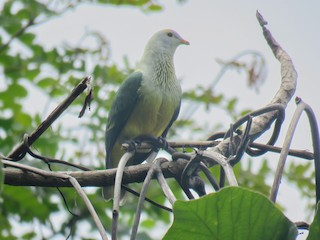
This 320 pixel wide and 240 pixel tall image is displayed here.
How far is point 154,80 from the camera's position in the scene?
409 cm

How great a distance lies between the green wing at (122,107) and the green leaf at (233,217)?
9.49ft

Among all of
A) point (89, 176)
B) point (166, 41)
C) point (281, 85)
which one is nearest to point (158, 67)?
point (166, 41)

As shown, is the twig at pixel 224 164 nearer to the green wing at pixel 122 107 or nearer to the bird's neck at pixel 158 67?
the green wing at pixel 122 107

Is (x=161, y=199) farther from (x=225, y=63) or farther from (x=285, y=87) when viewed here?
(x=285, y=87)

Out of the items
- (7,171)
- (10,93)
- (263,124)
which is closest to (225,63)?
(10,93)

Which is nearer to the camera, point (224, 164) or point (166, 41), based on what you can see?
point (224, 164)

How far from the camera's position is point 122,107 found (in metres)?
4.03

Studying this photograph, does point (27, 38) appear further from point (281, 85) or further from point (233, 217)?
point (233, 217)

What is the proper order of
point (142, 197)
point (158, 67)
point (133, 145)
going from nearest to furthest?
point (142, 197)
point (133, 145)
point (158, 67)

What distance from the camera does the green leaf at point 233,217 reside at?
1.02m

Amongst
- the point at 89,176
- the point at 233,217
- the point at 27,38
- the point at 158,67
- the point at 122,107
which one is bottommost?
the point at 122,107

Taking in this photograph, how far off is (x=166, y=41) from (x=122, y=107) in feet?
2.72

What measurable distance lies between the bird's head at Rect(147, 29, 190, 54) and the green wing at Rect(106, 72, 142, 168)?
49 cm

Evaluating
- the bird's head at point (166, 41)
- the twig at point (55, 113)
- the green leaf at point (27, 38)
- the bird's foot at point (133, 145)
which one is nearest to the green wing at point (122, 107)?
the bird's head at point (166, 41)
